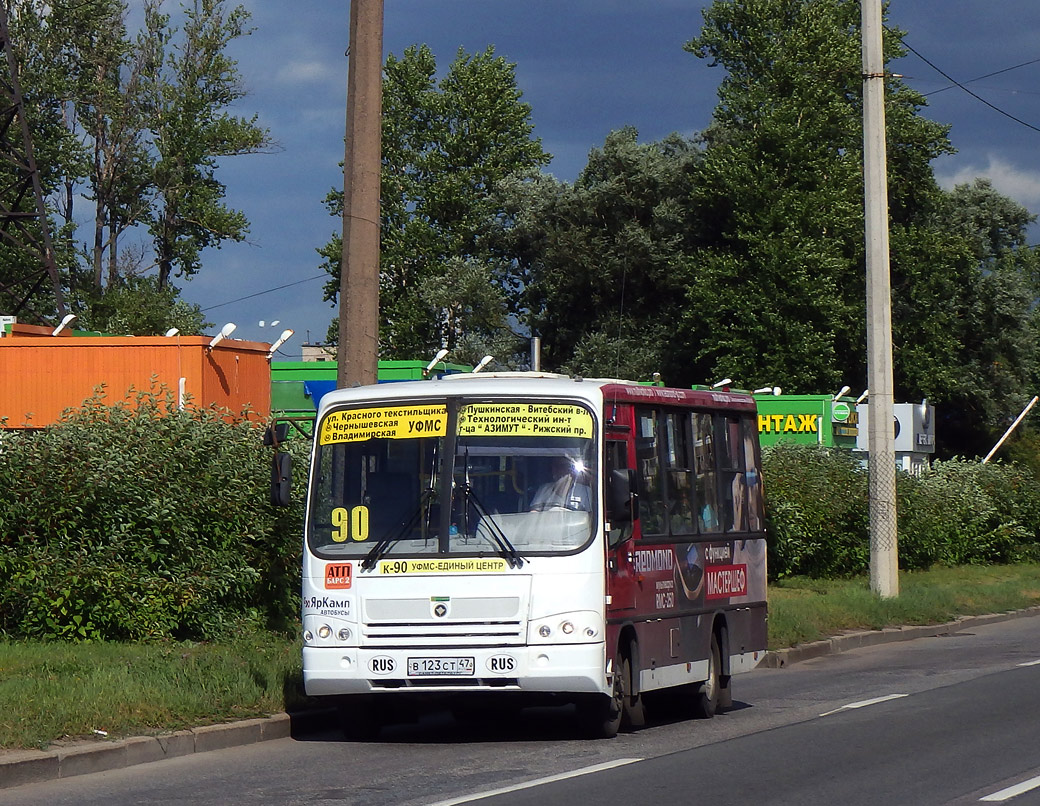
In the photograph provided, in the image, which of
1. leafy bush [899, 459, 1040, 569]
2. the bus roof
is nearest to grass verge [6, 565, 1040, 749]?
the bus roof

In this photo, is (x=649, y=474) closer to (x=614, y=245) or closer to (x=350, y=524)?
(x=350, y=524)

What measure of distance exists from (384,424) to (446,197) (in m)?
51.9

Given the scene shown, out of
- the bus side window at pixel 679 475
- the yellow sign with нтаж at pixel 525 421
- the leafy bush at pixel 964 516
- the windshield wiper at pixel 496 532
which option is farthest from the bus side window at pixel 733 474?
the leafy bush at pixel 964 516

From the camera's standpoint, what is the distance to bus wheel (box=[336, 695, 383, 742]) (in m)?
12.2

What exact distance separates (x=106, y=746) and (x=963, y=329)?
168 feet

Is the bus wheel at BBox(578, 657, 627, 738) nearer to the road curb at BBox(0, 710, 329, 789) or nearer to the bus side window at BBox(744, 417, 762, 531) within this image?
the road curb at BBox(0, 710, 329, 789)

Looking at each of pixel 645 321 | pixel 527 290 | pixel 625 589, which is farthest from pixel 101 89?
pixel 625 589

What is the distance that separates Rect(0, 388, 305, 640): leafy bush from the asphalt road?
3356 millimetres

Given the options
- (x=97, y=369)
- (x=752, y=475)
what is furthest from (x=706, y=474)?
(x=97, y=369)

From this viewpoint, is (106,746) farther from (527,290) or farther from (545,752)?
(527,290)

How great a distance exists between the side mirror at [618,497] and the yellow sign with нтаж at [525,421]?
45 centimetres

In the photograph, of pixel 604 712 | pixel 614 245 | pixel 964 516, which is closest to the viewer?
pixel 604 712

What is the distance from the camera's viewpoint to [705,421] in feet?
46.3

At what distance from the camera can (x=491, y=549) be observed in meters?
11.5
